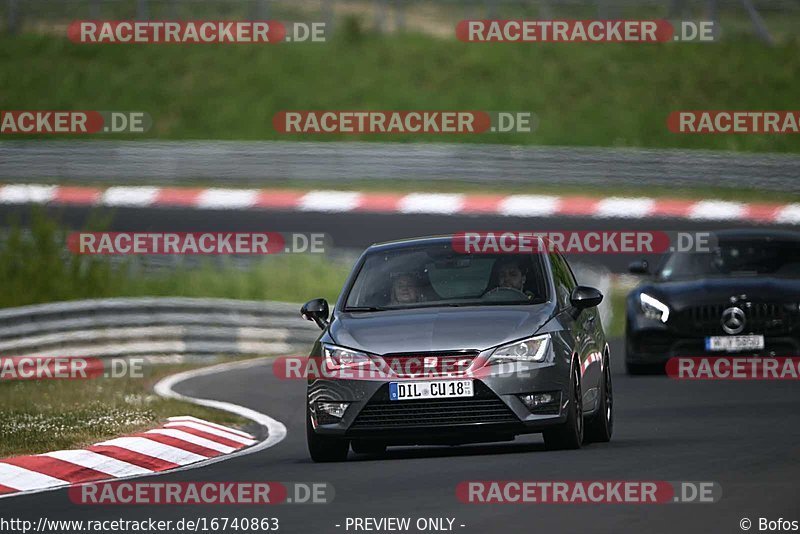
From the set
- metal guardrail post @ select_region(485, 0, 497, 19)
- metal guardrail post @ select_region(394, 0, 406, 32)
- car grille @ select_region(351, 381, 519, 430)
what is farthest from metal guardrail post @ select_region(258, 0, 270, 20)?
car grille @ select_region(351, 381, 519, 430)

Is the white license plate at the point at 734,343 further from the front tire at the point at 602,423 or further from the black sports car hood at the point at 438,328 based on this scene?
the black sports car hood at the point at 438,328

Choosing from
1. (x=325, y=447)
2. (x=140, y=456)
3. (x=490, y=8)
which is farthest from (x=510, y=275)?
(x=490, y=8)

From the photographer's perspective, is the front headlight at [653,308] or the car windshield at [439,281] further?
the front headlight at [653,308]

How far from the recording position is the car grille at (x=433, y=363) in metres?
11.5

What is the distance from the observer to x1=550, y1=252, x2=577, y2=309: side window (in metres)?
12.5

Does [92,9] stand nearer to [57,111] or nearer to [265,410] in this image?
[57,111]

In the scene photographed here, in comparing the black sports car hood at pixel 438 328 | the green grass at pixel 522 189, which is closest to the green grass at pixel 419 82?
the green grass at pixel 522 189

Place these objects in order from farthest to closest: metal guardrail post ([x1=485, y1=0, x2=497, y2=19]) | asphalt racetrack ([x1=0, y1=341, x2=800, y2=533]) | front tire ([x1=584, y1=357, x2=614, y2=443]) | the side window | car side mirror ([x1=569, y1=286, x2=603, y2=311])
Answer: metal guardrail post ([x1=485, y1=0, x2=497, y2=19])
front tire ([x1=584, y1=357, x2=614, y2=443])
the side window
car side mirror ([x1=569, y1=286, x2=603, y2=311])
asphalt racetrack ([x1=0, y1=341, x2=800, y2=533])

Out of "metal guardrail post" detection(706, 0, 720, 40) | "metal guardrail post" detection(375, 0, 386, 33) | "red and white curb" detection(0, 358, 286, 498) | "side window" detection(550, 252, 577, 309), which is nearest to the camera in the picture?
"red and white curb" detection(0, 358, 286, 498)

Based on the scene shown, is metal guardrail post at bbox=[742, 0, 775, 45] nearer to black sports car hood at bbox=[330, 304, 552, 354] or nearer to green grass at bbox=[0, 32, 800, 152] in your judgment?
green grass at bbox=[0, 32, 800, 152]

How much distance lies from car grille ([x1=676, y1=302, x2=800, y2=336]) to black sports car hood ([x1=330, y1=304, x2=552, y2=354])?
6159 millimetres

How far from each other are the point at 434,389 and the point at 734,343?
716 centimetres

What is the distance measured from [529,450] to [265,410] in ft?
16.7

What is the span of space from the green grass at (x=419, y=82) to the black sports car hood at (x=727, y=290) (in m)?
22.3
